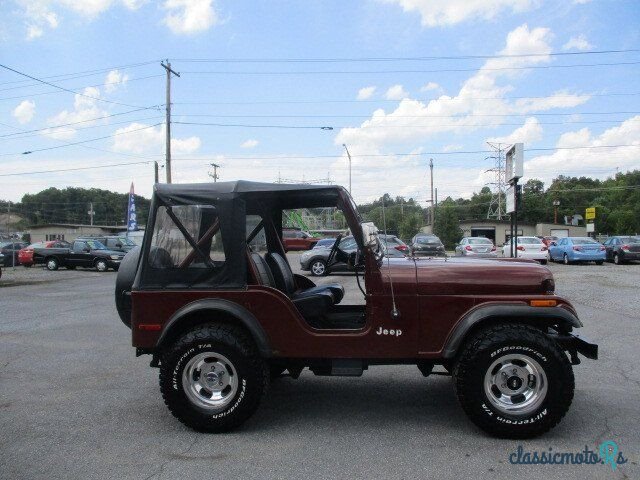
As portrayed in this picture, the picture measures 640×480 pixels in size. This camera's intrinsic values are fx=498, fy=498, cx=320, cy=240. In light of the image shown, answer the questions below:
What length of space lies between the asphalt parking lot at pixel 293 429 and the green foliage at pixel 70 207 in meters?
99.3

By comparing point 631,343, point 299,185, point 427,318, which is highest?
point 299,185

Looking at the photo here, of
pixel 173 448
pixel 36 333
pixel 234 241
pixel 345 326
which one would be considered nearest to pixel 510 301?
pixel 345 326

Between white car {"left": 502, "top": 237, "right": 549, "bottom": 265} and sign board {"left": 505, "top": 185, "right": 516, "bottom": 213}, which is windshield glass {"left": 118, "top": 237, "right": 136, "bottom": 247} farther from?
white car {"left": 502, "top": 237, "right": 549, "bottom": 265}

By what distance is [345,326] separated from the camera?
15.4 ft

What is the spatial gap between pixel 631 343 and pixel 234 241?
6.21m

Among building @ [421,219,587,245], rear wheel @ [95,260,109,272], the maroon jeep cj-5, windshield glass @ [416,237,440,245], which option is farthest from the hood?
building @ [421,219,587,245]

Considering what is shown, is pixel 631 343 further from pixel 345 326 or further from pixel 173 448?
pixel 173 448

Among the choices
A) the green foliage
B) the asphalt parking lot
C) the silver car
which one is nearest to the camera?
the asphalt parking lot

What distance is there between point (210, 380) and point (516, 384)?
2.51 metres

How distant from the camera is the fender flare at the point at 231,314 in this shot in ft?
13.4

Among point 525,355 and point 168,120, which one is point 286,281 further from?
point 168,120

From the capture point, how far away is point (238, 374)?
4109 millimetres

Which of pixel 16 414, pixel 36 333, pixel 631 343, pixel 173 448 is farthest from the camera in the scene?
pixel 36 333

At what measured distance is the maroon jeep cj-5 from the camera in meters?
3.92
